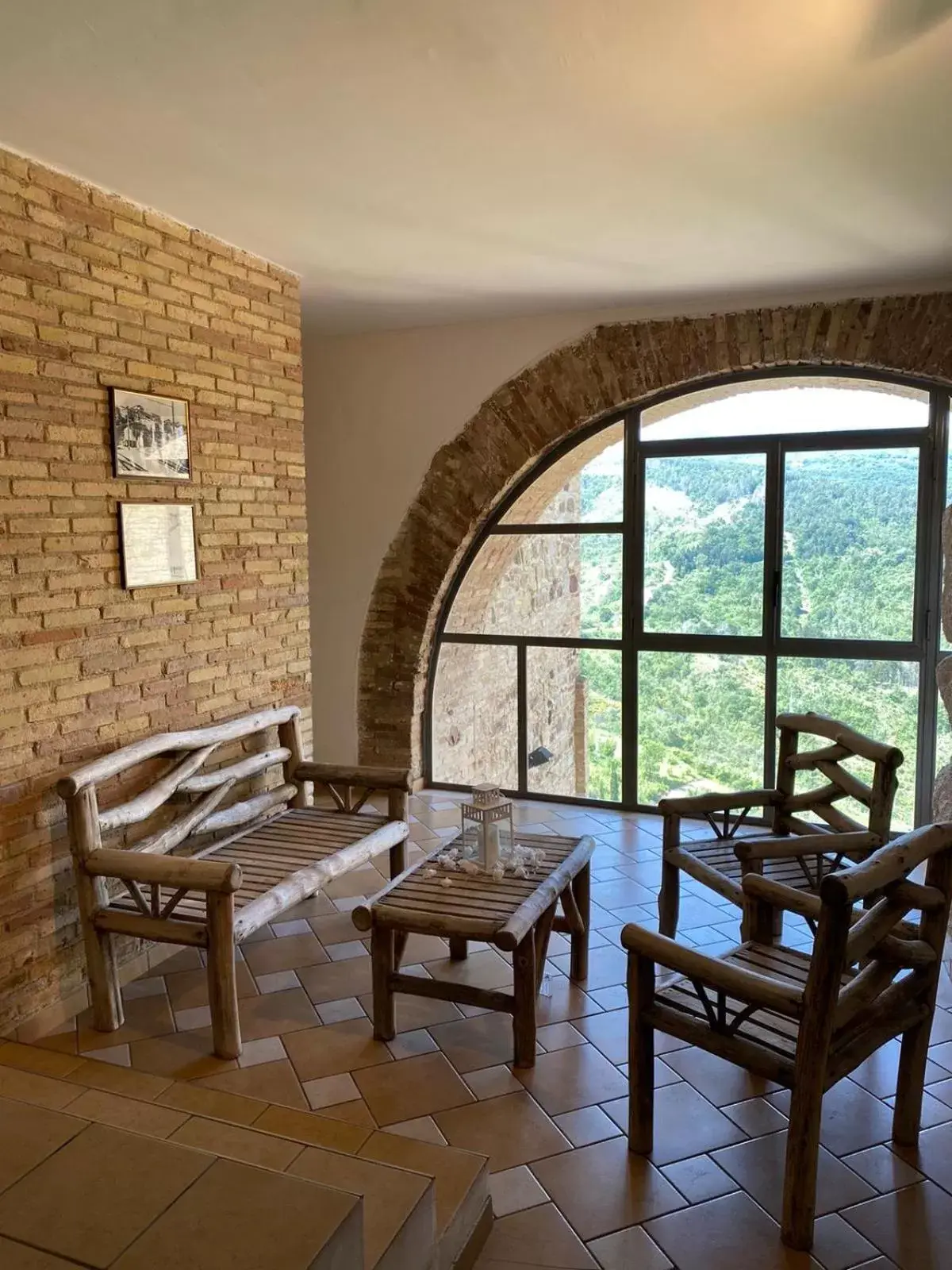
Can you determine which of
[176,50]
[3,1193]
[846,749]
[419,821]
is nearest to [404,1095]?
[3,1193]

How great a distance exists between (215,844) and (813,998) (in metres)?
2.58

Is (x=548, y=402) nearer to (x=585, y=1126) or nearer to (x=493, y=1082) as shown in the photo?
(x=493, y=1082)

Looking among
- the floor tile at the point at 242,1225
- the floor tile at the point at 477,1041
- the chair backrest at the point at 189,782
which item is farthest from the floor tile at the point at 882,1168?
the chair backrest at the point at 189,782

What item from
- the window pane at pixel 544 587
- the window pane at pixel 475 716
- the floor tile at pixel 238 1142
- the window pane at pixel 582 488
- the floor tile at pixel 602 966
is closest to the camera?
the floor tile at pixel 238 1142

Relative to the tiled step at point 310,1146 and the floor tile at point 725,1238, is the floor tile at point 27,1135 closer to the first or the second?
the tiled step at point 310,1146

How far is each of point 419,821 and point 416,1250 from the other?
350 cm

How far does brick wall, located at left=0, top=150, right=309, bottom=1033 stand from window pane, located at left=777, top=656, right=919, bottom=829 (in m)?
2.94

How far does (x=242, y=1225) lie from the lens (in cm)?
135

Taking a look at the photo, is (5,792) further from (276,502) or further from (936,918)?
(936,918)

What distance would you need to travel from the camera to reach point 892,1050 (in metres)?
3.07

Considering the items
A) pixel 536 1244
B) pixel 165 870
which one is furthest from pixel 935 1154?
pixel 165 870

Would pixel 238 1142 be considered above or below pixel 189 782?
below

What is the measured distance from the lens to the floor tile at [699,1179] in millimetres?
2408

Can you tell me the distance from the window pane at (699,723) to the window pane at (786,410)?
1.28m
